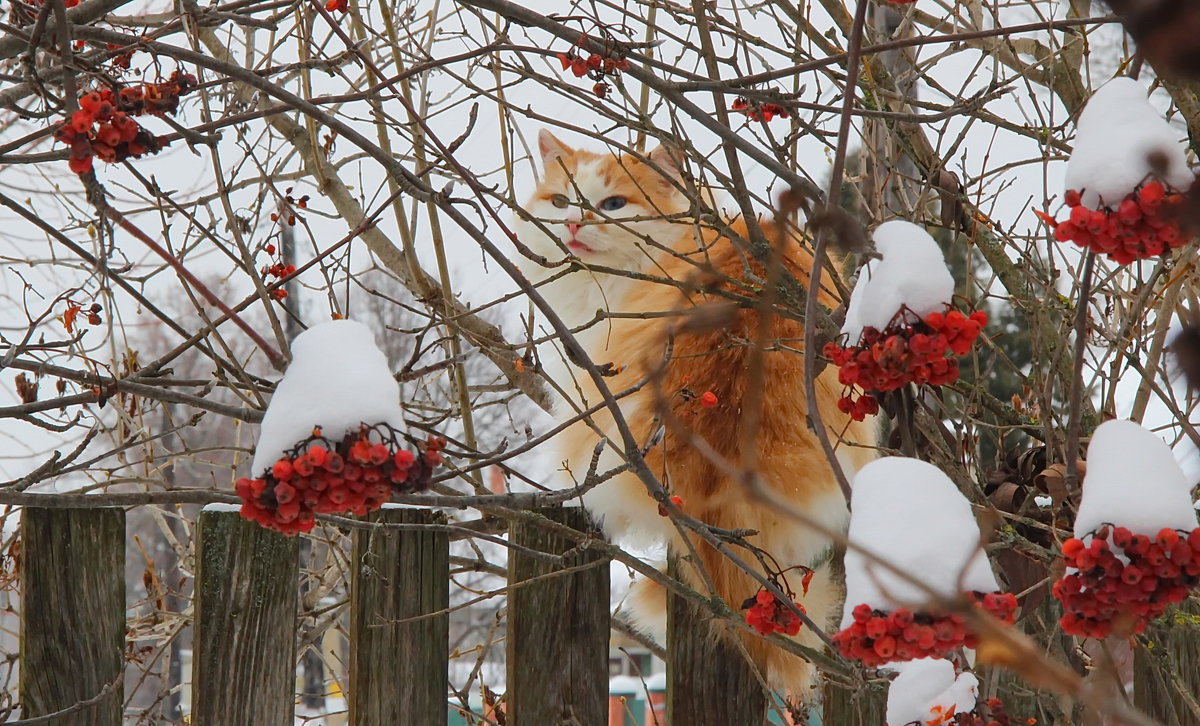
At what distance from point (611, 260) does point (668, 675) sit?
6.13 feet

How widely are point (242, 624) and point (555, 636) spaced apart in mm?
546

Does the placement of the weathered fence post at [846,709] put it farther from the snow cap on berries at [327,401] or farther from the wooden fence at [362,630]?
the snow cap on berries at [327,401]

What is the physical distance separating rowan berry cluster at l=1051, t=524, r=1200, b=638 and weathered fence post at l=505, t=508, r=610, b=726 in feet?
3.27

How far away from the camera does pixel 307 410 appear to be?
3.32ft

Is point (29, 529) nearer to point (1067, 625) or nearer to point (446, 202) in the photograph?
point (446, 202)

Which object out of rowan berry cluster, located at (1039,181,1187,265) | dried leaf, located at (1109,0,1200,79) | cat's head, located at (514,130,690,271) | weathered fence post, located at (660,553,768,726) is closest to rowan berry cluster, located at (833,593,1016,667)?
rowan berry cluster, located at (1039,181,1187,265)

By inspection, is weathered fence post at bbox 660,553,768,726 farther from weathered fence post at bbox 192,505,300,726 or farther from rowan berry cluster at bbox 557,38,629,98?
rowan berry cluster at bbox 557,38,629,98

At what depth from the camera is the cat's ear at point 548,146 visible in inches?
156

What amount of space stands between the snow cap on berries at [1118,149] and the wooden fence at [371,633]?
931mm

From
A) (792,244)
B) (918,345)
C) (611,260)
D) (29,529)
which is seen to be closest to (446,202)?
(918,345)

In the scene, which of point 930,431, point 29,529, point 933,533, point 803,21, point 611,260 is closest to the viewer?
point 933,533

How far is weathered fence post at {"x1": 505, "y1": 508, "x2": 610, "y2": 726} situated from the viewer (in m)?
1.90

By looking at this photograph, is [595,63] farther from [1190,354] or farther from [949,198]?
[1190,354]

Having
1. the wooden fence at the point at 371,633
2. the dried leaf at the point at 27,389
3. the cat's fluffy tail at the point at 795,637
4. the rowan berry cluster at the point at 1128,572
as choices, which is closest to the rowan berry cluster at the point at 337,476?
the rowan berry cluster at the point at 1128,572
